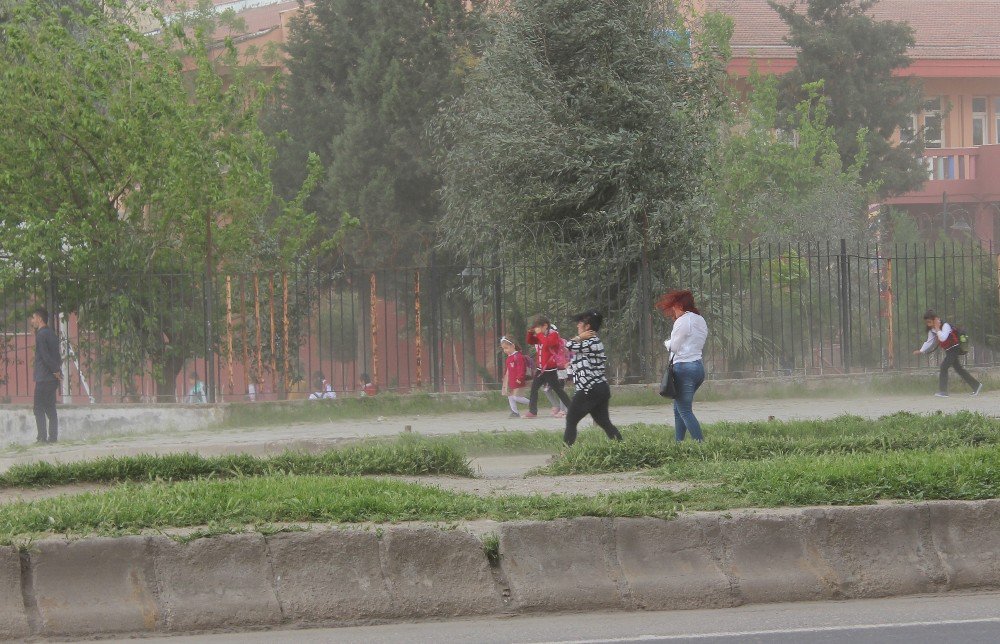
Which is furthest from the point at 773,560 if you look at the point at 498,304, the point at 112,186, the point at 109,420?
the point at 112,186

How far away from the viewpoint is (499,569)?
6785 millimetres

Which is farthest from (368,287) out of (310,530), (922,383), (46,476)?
(310,530)

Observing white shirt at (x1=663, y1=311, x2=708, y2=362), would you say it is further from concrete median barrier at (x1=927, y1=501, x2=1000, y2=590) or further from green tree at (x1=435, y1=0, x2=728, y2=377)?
green tree at (x1=435, y1=0, x2=728, y2=377)

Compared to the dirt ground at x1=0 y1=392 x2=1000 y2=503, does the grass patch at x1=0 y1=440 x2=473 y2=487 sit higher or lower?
higher

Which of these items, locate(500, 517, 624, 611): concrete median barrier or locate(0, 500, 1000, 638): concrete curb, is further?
locate(500, 517, 624, 611): concrete median barrier

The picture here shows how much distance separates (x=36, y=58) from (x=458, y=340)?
7823 millimetres

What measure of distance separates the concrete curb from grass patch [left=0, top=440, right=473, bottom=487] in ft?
8.40

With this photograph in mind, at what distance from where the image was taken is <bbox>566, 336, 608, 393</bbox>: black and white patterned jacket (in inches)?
447

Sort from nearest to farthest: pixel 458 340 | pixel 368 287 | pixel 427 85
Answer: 1. pixel 368 287
2. pixel 458 340
3. pixel 427 85

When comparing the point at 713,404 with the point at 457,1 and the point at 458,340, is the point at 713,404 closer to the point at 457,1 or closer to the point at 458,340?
the point at 458,340

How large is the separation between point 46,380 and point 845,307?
11226 mm

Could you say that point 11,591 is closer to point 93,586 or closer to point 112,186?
point 93,586

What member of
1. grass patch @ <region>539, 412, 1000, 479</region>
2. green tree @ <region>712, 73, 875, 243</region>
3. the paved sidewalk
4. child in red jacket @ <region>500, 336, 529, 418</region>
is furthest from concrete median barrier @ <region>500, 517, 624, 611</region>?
green tree @ <region>712, 73, 875, 243</region>

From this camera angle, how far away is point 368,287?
1869 centimetres
